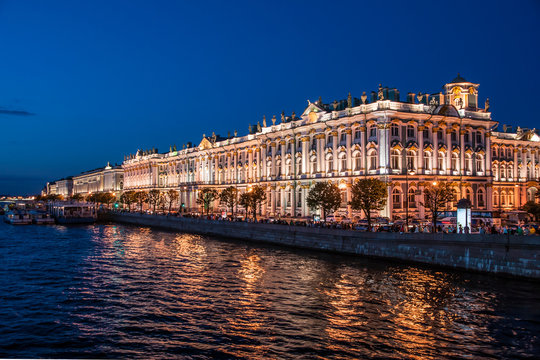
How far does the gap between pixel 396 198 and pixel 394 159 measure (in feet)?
15.7

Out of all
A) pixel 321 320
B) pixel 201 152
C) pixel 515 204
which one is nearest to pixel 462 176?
pixel 515 204

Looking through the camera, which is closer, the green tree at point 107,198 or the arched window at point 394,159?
the arched window at point 394,159

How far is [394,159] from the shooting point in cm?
5534

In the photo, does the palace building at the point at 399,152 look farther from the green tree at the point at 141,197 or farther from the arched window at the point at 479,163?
the green tree at the point at 141,197

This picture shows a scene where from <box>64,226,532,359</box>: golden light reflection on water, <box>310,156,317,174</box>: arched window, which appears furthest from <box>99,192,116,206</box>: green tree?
<box>64,226,532,359</box>: golden light reflection on water

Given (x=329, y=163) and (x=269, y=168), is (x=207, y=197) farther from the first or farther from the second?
(x=329, y=163)

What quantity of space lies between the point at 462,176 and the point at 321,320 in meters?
45.1

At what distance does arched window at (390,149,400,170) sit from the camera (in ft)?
181

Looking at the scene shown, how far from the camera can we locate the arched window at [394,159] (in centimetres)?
5503

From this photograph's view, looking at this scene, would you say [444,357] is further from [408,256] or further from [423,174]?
[423,174]

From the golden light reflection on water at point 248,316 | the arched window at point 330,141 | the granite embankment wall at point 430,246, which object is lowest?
the golden light reflection on water at point 248,316

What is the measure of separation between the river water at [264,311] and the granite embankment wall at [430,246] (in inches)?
35.5

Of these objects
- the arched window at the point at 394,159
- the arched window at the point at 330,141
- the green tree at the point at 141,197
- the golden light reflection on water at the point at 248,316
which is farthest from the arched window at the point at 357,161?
the green tree at the point at 141,197

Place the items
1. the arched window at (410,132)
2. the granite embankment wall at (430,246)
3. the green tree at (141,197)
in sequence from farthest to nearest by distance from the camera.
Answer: the green tree at (141,197) → the arched window at (410,132) → the granite embankment wall at (430,246)
